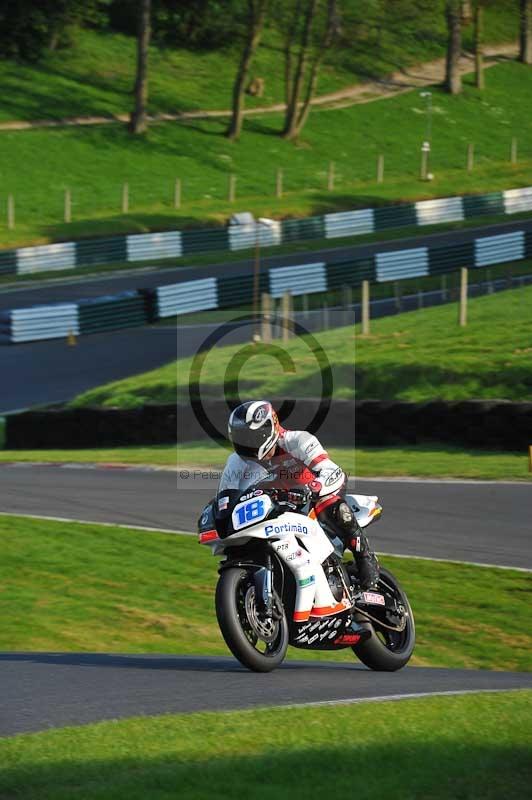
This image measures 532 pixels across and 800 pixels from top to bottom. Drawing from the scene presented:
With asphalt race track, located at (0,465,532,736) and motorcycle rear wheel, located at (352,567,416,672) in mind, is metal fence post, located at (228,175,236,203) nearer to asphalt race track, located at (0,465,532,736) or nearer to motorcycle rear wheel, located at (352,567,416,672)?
asphalt race track, located at (0,465,532,736)

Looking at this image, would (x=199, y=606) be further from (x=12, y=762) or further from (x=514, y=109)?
(x=514, y=109)

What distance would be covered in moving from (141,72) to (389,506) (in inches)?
1685

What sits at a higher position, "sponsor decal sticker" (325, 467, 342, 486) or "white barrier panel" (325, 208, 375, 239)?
"white barrier panel" (325, 208, 375, 239)

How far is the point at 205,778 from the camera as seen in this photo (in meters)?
5.79

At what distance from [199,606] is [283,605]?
4.70 m

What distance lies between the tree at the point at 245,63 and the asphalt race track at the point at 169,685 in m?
51.5

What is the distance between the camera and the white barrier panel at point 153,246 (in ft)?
152

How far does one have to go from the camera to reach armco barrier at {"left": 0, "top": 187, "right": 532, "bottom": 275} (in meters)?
44.8

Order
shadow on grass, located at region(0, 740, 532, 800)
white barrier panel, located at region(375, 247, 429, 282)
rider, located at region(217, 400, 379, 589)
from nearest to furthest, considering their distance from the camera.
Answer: shadow on grass, located at region(0, 740, 532, 800) → rider, located at region(217, 400, 379, 589) → white barrier panel, located at region(375, 247, 429, 282)

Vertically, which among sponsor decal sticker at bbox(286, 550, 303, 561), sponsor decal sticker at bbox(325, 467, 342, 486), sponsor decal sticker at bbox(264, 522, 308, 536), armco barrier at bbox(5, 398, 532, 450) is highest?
armco barrier at bbox(5, 398, 532, 450)

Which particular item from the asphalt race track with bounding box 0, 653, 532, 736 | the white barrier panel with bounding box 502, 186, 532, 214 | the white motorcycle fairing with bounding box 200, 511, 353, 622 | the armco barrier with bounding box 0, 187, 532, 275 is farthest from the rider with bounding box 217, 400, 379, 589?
the white barrier panel with bounding box 502, 186, 532, 214

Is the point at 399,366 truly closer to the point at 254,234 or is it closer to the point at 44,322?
the point at 44,322

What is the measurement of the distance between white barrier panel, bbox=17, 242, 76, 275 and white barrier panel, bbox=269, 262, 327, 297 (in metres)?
9.26

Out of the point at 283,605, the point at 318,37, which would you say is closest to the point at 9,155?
the point at 318,37
